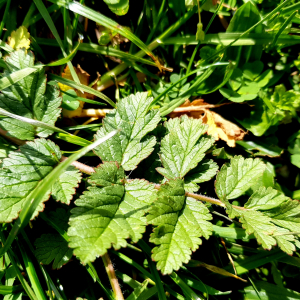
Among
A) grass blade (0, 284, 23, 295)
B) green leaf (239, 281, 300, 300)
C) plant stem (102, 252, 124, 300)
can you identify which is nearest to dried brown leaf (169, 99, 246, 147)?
green leaf (239, 281, 300, 300)

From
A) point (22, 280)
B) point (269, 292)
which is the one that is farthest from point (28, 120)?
point (269, 292)

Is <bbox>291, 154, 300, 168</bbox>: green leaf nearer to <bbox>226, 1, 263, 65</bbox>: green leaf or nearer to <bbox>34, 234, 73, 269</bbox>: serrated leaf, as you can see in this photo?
<bbox>226, 1, 263, 65</bbox>: green leaf

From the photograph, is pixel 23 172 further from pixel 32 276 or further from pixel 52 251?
pixel 32 276

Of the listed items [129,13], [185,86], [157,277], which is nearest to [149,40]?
[129,13]

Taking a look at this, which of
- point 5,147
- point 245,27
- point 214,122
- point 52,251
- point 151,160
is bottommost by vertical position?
point 52,251

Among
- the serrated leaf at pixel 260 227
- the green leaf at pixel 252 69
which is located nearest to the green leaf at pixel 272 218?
the serrated leaf at pixel 260 227

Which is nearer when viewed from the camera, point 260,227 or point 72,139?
point 260,227
